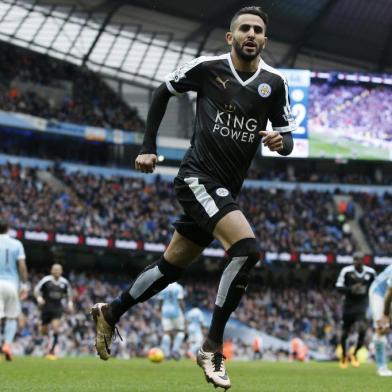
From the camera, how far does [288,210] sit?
1913 inches

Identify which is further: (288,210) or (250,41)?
(288,210)

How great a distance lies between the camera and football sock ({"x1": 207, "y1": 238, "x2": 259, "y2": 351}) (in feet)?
21.0

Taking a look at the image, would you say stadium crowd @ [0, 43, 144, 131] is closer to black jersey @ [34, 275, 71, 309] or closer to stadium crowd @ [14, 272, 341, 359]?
stadium crowd @ [14, 272, 341, 359]

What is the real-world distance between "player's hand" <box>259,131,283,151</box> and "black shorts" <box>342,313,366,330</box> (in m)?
11.9

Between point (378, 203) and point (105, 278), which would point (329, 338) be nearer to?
point (105, 278)

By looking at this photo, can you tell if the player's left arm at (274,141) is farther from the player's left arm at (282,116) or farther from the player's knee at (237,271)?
the player's knee at (237,271)

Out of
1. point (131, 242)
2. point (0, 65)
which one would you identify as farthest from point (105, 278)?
point (0, 65)

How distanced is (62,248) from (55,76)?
41.0ft

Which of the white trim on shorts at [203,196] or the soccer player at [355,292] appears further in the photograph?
the soccer player at [355,292]

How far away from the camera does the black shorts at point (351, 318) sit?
1788 cm

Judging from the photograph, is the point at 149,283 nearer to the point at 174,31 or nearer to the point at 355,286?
the point at 355,286

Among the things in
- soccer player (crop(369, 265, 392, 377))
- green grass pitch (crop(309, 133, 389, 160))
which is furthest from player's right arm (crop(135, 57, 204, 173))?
green grass pitch (crop(309, 133, 389, 160))

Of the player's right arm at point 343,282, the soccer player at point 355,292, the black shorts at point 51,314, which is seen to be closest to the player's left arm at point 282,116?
the soccer player at point 355,292

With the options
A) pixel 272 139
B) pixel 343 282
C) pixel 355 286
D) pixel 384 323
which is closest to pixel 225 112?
pixel 272 139
